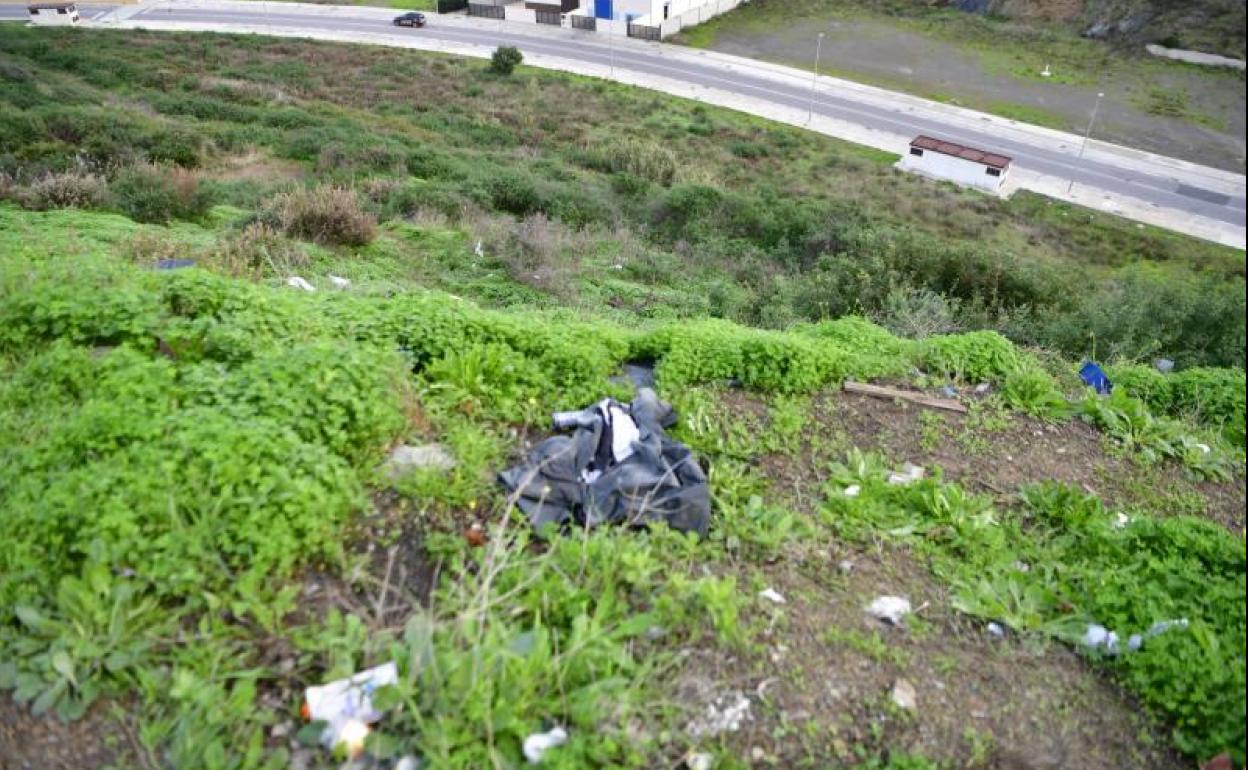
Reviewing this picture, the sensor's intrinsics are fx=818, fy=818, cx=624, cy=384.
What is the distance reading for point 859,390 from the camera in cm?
616

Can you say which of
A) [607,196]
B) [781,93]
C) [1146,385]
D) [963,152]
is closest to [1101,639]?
[1146,385]

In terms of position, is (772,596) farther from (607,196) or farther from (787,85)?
(787,85)

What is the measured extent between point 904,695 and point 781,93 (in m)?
35.2

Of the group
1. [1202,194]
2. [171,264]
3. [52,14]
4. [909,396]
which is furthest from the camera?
[52,14]

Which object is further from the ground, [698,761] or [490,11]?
[490,11]

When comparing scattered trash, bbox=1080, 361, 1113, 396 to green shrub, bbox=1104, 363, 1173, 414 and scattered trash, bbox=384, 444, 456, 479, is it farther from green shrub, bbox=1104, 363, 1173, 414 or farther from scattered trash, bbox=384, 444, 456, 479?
scattered trash, bbox=384, 444, 456, 479

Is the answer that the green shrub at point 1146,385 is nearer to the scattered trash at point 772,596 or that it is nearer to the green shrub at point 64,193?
the scattered trash at point 772,596

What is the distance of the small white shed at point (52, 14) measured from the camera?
4062 cm

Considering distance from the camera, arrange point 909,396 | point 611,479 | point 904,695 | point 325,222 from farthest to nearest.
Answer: point 325,222 → point 909,396 → point 611,479 → point 904,695

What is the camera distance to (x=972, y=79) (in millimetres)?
36812

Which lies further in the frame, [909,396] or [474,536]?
[909,396]

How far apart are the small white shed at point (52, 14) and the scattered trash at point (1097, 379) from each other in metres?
49.5

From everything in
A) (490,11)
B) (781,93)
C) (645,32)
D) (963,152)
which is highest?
(490,11)

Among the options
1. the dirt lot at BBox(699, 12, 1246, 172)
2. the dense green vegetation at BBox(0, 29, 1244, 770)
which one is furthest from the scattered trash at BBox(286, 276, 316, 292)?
the dirt lot at BBox(699, 12, 1246, 172)
